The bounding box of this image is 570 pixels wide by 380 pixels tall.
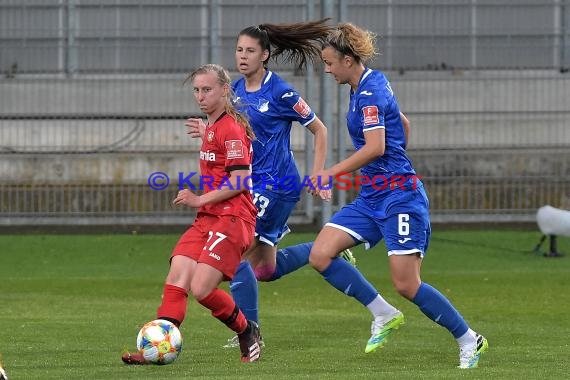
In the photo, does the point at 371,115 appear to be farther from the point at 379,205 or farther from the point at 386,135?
A: the point at 379,205

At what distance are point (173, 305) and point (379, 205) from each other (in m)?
1.35

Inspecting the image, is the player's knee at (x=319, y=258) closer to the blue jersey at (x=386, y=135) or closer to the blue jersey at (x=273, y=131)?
the blue jersey at (x=386, y=135)

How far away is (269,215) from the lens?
8.56 meters

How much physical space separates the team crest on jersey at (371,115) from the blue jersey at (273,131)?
1242mm

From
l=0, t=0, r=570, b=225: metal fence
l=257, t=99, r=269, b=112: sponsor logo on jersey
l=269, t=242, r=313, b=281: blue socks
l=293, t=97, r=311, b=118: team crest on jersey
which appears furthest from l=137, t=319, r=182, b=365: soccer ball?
l=0, t=0, r=570, b=225: metal fence

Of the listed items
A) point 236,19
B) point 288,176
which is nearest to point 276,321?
point 288,176

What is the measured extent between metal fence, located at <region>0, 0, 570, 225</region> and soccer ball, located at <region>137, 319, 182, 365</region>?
27.9 feet

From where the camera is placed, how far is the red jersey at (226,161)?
7.28 metres

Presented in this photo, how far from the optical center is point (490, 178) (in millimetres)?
15977

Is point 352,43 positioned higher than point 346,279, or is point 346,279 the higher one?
point 352,43

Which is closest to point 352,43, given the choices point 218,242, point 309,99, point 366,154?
point 366,154

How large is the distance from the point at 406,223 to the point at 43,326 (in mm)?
3172

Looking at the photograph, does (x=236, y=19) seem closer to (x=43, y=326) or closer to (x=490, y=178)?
(x=490, y=178)

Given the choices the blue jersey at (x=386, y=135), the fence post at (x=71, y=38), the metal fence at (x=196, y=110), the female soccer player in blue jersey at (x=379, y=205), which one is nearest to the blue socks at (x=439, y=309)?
the female soccer player in blue jersey at (x=379, y=205)
